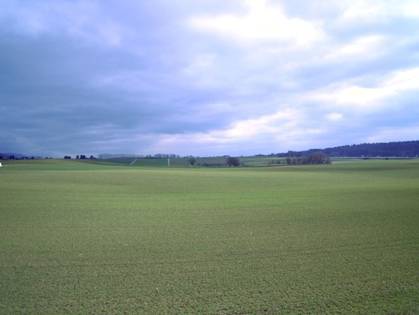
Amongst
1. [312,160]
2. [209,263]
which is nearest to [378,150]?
[312,160]

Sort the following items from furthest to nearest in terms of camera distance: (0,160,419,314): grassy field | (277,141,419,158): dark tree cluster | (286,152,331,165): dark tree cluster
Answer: (277,141,419,158): dark tree cluster
(286,152,331,165): dark tree cluster
(0,160,419,314): grassy field

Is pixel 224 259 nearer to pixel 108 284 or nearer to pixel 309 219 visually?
pixel 108 284

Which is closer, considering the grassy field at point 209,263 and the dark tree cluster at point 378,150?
the grassy field at point 209,263

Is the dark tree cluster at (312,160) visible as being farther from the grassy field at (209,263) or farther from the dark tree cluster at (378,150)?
the grassy field at (209,263)

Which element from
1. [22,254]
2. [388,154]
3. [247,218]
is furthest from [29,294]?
[388,154]

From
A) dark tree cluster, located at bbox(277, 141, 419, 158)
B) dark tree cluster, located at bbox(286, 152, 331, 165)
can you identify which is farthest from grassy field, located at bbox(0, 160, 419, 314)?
dark tree cluster, located at bbox(277, 141, 419, 158)

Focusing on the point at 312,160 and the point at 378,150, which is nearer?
the point at 312,160

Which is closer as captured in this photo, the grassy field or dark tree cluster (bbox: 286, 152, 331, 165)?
the grassy field

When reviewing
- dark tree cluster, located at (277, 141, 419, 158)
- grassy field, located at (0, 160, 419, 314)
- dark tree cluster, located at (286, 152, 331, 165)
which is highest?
dark tree cluster, located at (277, 141, 419, 158)

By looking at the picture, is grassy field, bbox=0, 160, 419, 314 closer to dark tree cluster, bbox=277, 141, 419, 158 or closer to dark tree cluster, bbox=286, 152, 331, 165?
dark tree cluster, bbox=286, 152, 331, 165

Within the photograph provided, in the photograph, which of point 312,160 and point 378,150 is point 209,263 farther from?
point 378,150

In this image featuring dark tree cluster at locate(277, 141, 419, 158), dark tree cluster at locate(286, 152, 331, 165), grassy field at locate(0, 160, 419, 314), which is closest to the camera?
grassy field at locate(0, 160, 419, 314)

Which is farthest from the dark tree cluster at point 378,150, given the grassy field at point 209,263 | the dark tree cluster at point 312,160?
the grassy field at point 209,263

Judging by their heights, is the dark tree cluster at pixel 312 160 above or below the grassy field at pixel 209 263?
above
